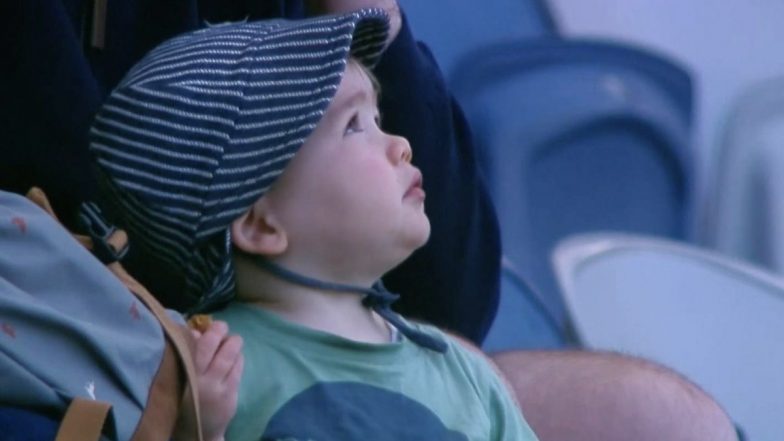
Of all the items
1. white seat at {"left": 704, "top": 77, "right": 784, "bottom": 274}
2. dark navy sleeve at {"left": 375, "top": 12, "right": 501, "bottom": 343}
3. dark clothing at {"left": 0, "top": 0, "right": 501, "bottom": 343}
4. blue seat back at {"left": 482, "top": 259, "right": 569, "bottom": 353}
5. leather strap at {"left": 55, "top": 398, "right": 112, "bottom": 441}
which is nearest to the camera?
Result: leather strap at {"left": 55, "top": 398, "right": 112, "bottom": 441}

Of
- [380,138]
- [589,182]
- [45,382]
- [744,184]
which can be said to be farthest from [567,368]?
[744,184]

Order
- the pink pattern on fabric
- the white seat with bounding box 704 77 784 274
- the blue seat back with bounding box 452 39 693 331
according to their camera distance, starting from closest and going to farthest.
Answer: the pink pattern on fabric
the blue seat back with bounding box 452 39 693 331
the white seat with bounding box 704 77 784 274

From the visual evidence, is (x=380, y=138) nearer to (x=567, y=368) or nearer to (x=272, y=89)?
(x=272, y=89)

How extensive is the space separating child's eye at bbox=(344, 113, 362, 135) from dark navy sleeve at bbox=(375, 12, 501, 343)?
0.28m

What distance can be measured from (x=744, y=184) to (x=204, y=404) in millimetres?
2515

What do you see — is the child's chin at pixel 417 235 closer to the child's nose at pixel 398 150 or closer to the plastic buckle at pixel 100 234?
the child's nose at pixel 398 150

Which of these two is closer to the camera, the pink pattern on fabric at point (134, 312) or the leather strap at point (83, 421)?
the leather strap at point (83, 421)

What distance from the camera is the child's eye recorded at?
1.12 m

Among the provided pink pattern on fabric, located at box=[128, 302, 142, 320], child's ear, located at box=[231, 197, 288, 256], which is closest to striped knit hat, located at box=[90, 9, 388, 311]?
child's ear, located at box=[231, 197, 288, 256]

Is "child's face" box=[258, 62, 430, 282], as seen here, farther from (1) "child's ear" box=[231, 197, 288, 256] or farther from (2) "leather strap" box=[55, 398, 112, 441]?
(2) "leather strap" box=[55, 398, 112, 441]

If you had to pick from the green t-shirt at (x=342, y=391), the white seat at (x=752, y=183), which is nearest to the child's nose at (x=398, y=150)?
the green t-shirt at (x=342, y=391)

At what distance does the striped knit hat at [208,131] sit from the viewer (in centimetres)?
105

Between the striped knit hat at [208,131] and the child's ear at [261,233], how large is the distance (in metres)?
0.01

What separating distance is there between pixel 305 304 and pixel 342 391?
70mm
